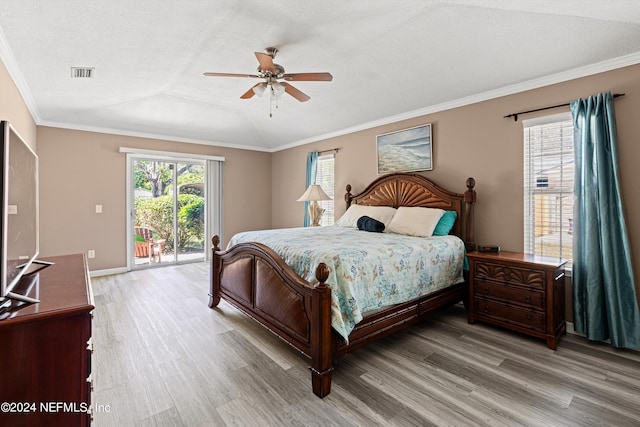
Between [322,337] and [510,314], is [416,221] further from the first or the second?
→ [322,337]

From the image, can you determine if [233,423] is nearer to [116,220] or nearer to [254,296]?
[254,296]

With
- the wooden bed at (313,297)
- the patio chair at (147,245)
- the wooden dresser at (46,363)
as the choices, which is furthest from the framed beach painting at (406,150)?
the patio chair at (147,245)

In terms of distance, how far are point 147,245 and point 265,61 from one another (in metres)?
4.56

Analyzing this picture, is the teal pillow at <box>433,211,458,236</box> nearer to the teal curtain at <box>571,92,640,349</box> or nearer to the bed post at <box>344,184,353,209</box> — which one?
the teal curtain at <box>571,92,640,349</box>

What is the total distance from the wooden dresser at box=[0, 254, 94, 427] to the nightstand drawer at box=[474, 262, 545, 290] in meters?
3.19

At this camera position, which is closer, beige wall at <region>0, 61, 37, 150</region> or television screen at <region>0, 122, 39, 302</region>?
television screen at <region>0, 122, 39, 302</region>

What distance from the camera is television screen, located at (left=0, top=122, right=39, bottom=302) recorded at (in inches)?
49.1

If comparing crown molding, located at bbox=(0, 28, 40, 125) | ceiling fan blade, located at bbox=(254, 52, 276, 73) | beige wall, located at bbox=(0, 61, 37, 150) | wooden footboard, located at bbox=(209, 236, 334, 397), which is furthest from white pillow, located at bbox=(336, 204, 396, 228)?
crown molding, located at bbox=(0, 28, 40, 125)

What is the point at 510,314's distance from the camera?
9.39 ft

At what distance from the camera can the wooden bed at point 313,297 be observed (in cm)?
203

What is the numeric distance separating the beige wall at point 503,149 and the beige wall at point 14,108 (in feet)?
14.0

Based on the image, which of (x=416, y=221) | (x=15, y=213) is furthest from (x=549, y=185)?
(x=15, y=213)

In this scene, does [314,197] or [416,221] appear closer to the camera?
[416,221]

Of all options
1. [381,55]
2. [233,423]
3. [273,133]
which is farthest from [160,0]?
[273,133]
